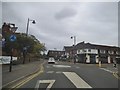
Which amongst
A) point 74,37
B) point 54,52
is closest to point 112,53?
point 74,37

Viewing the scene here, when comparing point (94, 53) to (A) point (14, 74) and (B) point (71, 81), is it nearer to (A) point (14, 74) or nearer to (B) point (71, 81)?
(A) point (14, 74)

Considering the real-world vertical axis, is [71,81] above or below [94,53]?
below

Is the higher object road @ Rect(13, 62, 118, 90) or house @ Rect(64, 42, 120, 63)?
house @ Rect(64, 42, 120, 63)

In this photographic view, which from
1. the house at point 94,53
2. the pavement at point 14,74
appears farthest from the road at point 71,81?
the house at point 94,53

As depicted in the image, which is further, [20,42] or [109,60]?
[109,60]

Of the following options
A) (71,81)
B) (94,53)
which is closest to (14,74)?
(71,81)

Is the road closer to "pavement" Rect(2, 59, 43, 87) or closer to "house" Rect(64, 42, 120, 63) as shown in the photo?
"pavement" Rect(2, 59, 43, 87)

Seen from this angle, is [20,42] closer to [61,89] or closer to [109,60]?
[61,89]

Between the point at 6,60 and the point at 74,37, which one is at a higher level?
the point at 74,37

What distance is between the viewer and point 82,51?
91.4 m

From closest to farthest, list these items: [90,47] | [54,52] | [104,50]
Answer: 1. [90,47]
2. [104,50]
3. [54,52]

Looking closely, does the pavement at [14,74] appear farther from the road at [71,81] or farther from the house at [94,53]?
the house at [94,53]

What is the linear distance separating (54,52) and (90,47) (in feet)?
295

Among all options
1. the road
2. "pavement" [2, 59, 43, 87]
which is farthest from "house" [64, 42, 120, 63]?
the road
